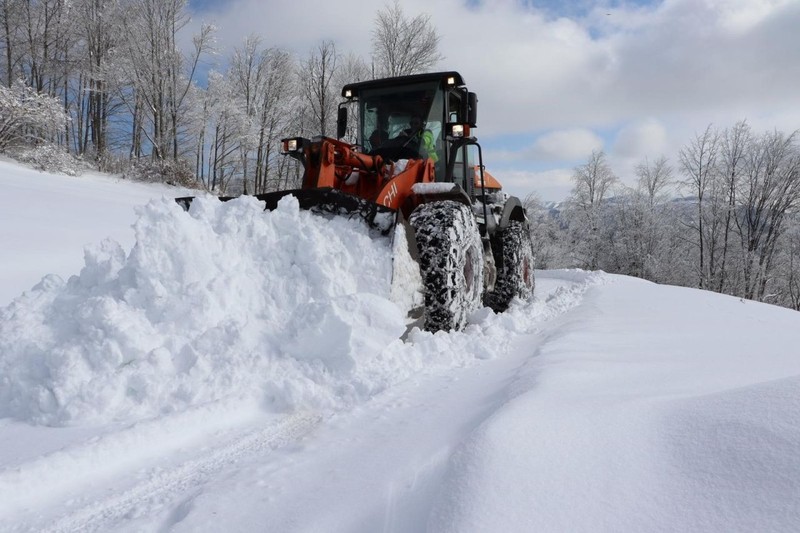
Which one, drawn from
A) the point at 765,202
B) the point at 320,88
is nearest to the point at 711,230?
the point at 765,202

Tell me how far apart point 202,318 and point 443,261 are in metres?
1.86

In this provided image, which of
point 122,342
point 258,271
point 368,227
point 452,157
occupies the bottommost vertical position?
point 122,342

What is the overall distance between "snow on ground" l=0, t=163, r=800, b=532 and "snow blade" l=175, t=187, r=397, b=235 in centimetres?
11

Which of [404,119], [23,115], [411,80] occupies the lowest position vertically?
[404,119]

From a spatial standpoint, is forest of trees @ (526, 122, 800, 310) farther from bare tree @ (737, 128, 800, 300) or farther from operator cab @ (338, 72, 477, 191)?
operator cab @ (338, 72, 477, 191)

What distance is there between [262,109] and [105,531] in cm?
2791

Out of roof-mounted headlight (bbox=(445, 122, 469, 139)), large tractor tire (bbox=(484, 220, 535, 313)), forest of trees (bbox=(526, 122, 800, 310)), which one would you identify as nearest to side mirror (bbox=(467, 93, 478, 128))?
roof-mounted headlight (bbox=(445, 122, 469, 139))

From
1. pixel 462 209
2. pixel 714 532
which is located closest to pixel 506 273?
pixel 462 209

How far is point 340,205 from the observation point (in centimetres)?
354

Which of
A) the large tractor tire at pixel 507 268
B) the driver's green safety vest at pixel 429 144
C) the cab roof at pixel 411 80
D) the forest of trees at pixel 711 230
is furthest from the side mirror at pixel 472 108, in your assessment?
the forest of trees at pixel 711 230

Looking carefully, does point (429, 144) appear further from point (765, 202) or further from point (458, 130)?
point (765, 202)

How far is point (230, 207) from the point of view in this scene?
330cm

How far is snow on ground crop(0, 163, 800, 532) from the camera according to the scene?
53.8 inches

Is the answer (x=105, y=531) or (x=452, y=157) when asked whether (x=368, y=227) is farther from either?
(x=105, y=531)
